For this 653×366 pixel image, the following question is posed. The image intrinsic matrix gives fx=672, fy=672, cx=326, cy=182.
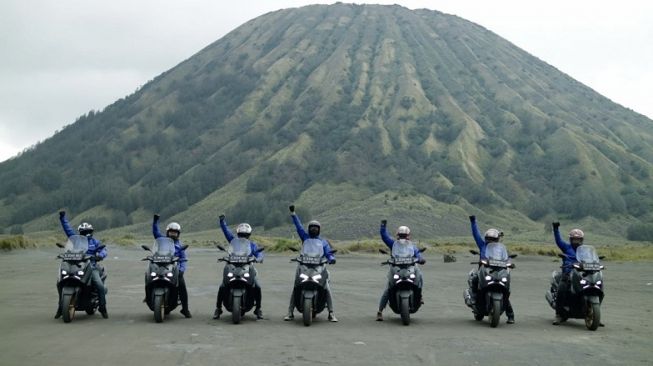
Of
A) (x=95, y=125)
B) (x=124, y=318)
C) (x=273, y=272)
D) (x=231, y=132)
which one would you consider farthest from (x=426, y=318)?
(x=95, y=125)

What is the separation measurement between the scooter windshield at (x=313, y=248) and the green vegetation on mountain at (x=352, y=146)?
58.9 metres

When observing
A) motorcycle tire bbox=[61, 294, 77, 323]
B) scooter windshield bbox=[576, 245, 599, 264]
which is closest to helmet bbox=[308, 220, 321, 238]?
motorcycle tire bbox=[61, 294, 77, 323]

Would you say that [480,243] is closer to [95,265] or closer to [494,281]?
[494,281]

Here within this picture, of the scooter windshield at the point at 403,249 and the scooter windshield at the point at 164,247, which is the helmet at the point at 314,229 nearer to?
the scooter windshield at the point at 403,249

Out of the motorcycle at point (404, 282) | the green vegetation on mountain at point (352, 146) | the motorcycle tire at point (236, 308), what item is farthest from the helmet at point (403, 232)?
the green vegetation on mountain at point (352, 146)

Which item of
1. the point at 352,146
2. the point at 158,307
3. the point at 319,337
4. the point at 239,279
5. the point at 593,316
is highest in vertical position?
the point at 352,146

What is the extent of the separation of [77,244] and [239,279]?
3.24 metres

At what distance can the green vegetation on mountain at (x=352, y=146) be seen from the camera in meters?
92.6

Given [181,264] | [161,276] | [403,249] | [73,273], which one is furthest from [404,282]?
[73,273]

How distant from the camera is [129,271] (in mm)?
30984

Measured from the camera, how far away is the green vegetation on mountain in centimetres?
9262

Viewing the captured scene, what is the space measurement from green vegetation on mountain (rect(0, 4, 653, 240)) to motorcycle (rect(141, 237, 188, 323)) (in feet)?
195

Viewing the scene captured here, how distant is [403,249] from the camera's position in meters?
13.6

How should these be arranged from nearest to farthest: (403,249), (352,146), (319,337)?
(319,337) < (403,249) < (352,146)
